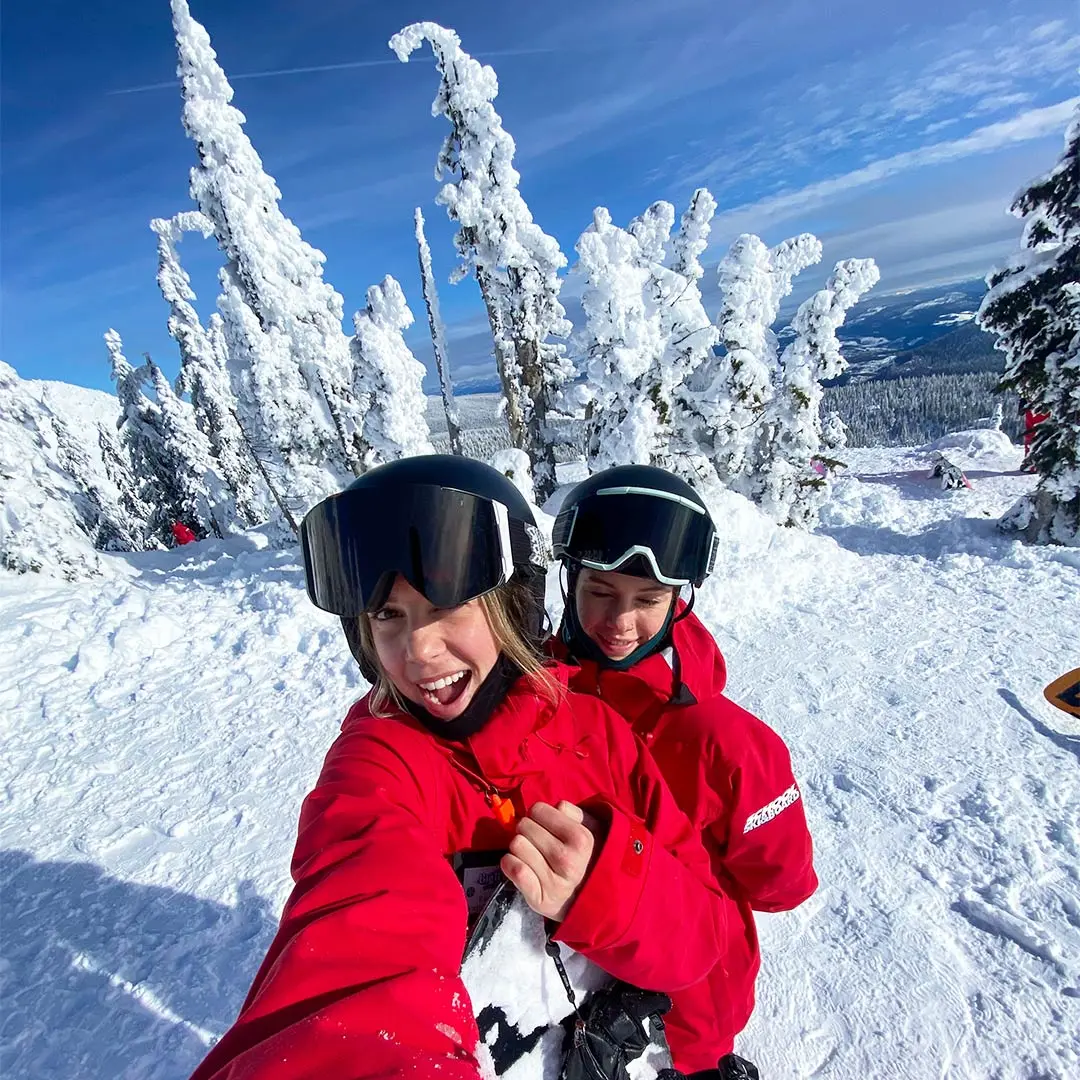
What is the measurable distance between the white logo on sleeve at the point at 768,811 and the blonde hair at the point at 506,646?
30.8 inches

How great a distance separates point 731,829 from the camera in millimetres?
1905

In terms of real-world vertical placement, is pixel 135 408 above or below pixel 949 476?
above

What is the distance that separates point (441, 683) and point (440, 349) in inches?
839

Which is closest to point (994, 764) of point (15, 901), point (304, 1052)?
point (304, 1052)

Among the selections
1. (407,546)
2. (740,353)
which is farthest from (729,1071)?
(740,353)

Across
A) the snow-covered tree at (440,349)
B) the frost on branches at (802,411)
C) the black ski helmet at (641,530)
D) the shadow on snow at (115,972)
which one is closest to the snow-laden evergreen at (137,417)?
the snow-covered tree at (440,349)

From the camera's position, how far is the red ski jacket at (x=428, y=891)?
100cm

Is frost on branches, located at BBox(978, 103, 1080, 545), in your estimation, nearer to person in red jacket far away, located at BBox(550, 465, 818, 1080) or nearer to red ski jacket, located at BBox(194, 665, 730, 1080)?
person in red jacket far away, located at BBox(550, 465, 818, 1080)

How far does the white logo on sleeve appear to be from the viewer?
6.22 feet

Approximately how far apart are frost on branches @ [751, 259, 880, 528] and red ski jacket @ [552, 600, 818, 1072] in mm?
14844

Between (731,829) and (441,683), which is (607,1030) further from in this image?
(441,683)

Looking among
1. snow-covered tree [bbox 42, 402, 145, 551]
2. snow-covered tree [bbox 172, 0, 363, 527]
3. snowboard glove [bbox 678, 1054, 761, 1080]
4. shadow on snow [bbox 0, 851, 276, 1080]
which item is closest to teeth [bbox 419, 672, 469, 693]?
snowboard glove [bbox 678, 1054, 761, 1080]

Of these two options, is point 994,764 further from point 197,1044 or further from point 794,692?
point 197,1044

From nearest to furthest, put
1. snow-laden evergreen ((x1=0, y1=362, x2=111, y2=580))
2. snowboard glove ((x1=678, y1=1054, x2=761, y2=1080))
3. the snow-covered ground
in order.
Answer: snowboard glove ((x1=678, y1=1054, x2=761, y2=1080)) → the snow-covered ground → snow-laden evergreen ((x1=0, y1=362, x2=111, y2=580))
